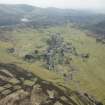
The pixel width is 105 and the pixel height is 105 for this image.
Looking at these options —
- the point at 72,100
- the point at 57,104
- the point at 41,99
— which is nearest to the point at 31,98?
the point at 41,99

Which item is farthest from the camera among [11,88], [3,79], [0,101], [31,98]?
[3,79]

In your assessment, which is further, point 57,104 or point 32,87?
point 32,87

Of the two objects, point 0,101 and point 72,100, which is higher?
point 0,101

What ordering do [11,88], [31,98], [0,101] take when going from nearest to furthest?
[0,101] < [31,98] < [11,88]

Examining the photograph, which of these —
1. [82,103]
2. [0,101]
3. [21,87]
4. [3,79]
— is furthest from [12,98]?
[82,103]

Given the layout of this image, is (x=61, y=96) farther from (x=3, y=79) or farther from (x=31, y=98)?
(x=3, y=79)

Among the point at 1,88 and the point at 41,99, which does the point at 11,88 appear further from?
the point at 41,99

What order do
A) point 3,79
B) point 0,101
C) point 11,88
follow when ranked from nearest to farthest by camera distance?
point 0,101 → point 11,88 → point 3,79

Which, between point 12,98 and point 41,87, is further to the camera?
point 41,87

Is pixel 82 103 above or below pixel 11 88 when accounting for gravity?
below
